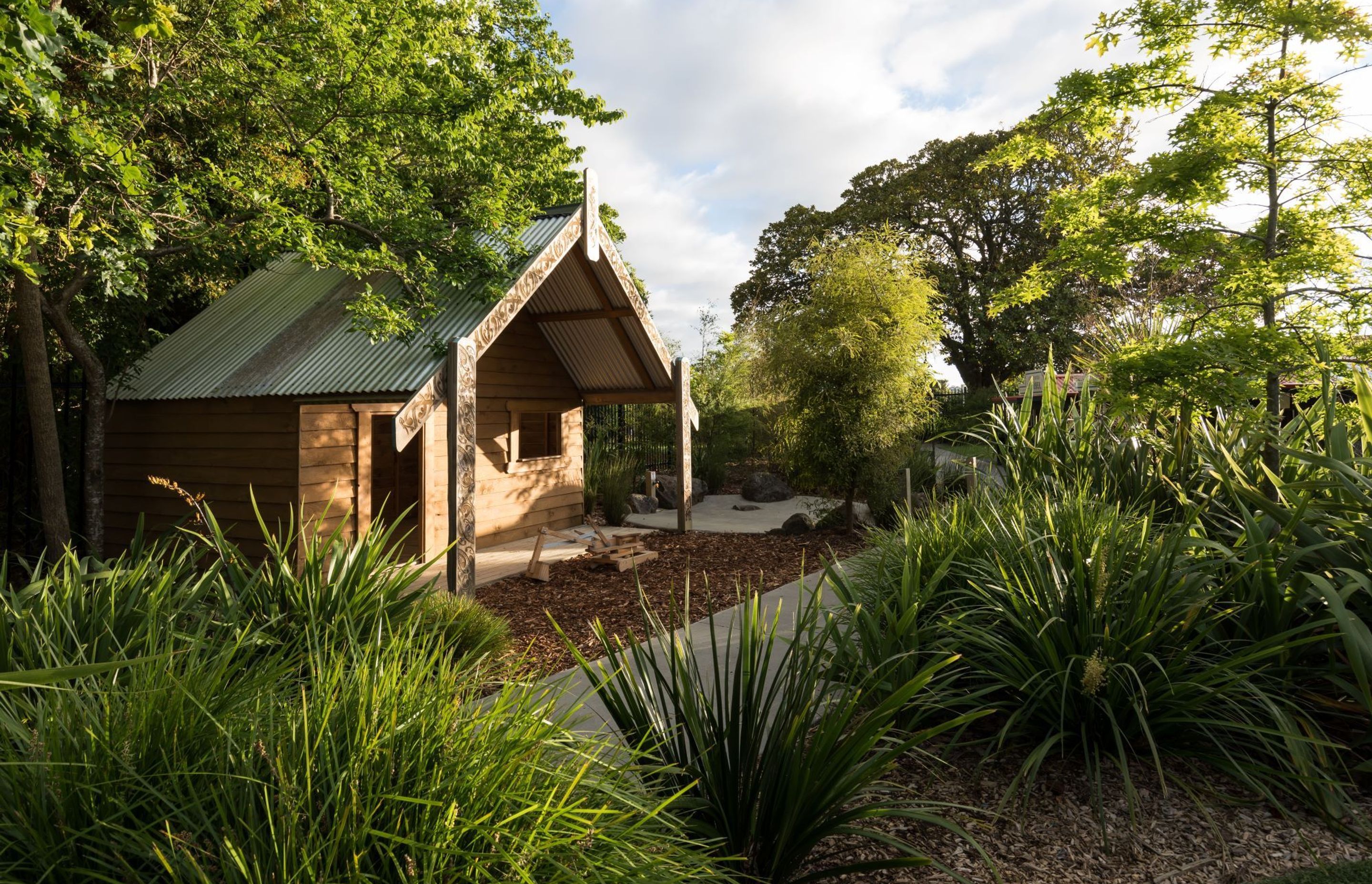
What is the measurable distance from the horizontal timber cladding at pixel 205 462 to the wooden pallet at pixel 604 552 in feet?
9.00

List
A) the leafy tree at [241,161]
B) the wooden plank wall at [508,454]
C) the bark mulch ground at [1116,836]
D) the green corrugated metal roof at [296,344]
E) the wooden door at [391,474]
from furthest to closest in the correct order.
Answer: the wooden door at [391,474]
the wooden plank wall at [508,454]
the green corrugated metal roof at [296,344]
the leafy tree at [241,161]
the bark mulch ground at [1116,836]

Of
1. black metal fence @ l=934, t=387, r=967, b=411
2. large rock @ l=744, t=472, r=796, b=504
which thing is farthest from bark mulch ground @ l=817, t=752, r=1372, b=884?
black metal fence @ l=934, t=387, r=967, b=411

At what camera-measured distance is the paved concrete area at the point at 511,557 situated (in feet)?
30.9

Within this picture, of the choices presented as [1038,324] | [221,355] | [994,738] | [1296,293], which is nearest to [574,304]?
[221,355]

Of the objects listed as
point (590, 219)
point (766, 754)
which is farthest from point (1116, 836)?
point (590, 219)

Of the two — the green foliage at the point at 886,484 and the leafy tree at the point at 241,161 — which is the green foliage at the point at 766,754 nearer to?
the leafy tree at the point at 241,161

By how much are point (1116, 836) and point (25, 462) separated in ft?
41.0

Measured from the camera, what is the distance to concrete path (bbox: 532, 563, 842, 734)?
307cm

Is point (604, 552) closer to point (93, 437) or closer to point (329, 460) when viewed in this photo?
point (329, 460)

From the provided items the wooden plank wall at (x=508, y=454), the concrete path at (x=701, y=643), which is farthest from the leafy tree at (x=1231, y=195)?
the wooden plank wall at (x=508, y=454)

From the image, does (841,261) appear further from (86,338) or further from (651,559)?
(86,338)

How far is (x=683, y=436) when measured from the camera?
11945mm

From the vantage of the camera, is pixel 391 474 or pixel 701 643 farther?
pixel 391 474

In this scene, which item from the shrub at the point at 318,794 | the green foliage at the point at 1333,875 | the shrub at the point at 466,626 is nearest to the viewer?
the shrub at the point at 318,794
